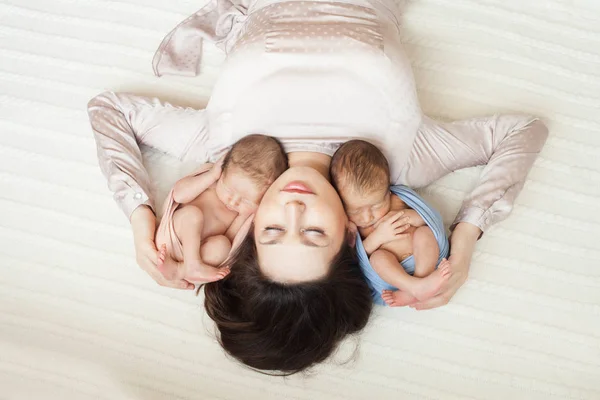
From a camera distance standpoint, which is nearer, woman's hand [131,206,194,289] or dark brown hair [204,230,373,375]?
dark brown hair [204,230,373,375]

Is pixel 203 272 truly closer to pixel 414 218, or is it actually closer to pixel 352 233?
pixel 352 233

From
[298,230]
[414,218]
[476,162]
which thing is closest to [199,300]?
[298,230]

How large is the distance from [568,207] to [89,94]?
113 centimetres

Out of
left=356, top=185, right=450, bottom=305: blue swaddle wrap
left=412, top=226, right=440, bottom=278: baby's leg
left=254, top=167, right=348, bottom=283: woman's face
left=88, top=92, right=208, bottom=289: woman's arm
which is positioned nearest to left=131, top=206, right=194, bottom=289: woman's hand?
left=88, top=92, right=208, bottom=289: woman's arm

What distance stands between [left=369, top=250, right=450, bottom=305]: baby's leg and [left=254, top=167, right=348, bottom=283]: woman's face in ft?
0.37

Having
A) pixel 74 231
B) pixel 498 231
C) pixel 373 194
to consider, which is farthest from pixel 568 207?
pixel 74 231

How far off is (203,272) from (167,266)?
80 mm

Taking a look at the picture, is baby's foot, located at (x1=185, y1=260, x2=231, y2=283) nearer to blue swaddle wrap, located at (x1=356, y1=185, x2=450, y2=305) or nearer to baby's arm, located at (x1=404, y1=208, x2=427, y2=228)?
blue swaddle wrap, located at (x1=356, y1=185, x2=450, y2=305)

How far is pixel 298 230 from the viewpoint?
1.13 metres

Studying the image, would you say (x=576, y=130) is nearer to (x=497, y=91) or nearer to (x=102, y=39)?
(x=497, y=91)

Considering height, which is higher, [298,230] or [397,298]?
[298,230]

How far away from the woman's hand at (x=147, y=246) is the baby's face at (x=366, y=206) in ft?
1.18

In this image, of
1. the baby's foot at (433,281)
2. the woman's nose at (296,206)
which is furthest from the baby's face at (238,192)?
the baby's foot at (433,281)

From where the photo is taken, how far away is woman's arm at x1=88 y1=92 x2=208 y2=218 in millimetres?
1345
